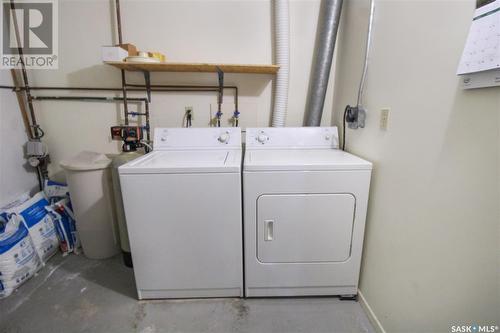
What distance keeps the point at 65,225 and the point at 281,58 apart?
2317 millimetres

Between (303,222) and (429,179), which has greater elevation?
(429,179)

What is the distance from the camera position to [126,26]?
1797 mm

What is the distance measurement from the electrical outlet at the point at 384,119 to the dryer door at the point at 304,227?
42cm

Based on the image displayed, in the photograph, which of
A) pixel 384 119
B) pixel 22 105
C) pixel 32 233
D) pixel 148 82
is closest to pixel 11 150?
pixel 22 105

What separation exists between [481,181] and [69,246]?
106 inches

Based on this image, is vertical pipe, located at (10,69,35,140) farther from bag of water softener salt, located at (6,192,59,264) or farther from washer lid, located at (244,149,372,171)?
washer lid, located at (244,149,372,171)

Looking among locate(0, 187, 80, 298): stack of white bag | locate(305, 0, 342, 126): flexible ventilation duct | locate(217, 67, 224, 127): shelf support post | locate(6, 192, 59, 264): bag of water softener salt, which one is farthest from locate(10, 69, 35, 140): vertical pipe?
locate(305, 0, 342, 126): flexible ventilation duct

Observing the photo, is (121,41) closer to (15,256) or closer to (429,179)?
(15,256)

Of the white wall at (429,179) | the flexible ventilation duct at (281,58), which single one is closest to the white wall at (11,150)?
the flexible ventilation duct at (281,58)

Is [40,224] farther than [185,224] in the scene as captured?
Yes

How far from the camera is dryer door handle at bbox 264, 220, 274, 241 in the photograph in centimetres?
128

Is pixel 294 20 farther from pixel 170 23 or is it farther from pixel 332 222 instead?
pixel 332 222

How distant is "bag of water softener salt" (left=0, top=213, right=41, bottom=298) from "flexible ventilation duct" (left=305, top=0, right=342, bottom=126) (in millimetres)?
2325

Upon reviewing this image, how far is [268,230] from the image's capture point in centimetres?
130
